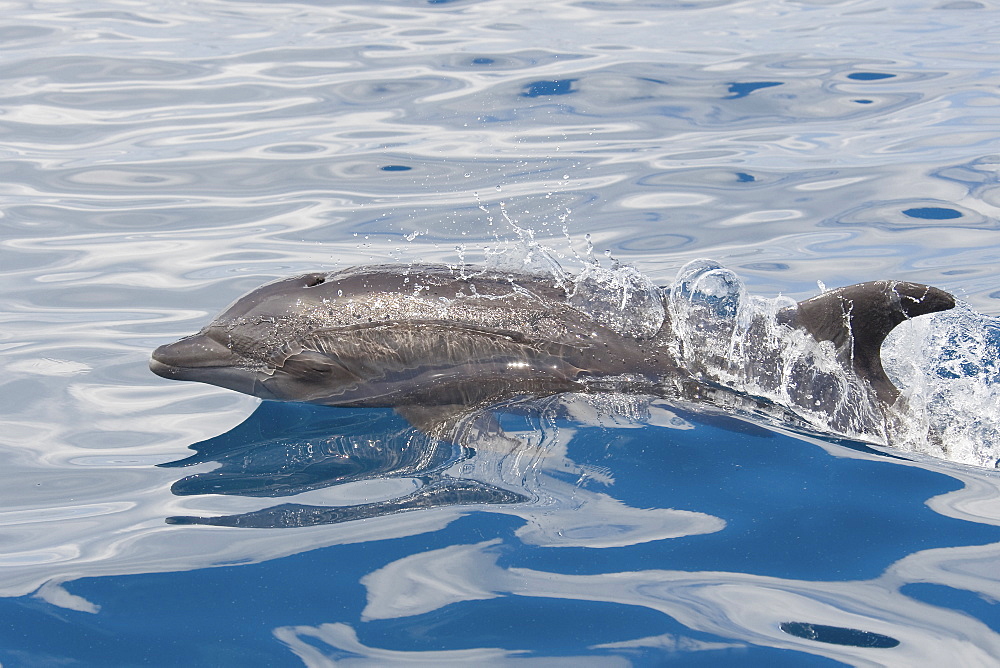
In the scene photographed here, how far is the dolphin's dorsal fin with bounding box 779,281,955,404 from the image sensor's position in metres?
5.94

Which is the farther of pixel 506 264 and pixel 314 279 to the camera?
pixel 506 264

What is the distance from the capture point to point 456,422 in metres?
6.16

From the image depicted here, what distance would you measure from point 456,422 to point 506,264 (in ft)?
4.09

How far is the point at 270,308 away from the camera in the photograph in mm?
6648

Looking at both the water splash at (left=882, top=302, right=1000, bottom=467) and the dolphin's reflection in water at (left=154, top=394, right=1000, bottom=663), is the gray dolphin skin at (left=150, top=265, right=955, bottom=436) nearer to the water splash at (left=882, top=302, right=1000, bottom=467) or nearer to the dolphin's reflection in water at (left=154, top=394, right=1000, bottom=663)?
the dolphin's reflection in water at (left=154, top=394, right=1000, bottom=663)

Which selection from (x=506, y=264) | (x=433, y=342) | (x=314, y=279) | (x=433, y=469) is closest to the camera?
(x=433, y=469)

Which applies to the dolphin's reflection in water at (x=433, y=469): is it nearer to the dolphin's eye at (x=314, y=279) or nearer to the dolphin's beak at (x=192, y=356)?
the dolphin's beak at (x=192, y=356)

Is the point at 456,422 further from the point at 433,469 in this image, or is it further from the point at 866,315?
the point at 866,315

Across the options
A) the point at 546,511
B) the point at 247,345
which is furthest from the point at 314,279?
the point at 546,511

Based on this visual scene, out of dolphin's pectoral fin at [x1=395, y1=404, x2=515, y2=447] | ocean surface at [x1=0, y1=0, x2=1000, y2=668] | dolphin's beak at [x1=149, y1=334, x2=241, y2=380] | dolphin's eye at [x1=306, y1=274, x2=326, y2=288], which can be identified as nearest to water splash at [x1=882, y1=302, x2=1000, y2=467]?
ocean surface at [x1=0, y1=0, x2=1000, y2=668]

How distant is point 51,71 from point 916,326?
40.6ft

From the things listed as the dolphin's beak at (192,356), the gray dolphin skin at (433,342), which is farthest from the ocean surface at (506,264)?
the dolphin's beak at (192,356)

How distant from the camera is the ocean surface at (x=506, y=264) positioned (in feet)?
14.4

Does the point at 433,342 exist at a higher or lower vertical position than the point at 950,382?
higher
